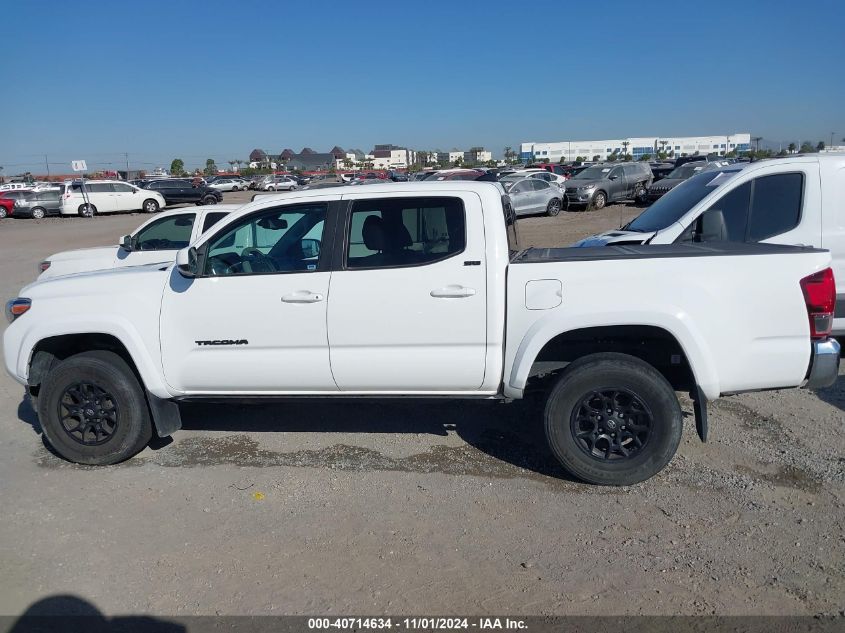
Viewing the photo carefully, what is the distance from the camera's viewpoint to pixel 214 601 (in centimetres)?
333

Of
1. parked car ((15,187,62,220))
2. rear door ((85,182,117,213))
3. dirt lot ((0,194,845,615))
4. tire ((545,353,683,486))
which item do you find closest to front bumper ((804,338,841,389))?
dirt lot ((0,194,845,615))

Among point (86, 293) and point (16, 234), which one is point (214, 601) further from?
point (16, 234)

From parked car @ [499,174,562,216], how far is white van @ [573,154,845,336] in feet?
61.4

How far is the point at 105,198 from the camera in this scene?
35.2 meters

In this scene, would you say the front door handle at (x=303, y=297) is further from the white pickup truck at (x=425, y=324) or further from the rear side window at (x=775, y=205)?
the rear side window at (x=775, y=205)

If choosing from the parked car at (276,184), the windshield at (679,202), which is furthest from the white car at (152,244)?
the parked car at (276,184)

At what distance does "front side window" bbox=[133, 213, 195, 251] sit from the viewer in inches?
360

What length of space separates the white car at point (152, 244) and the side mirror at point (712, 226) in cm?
583

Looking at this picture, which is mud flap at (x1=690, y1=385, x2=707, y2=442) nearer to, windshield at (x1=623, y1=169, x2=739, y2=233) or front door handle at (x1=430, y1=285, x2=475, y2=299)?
front door handle at (x1=430, y1=285, x2=475, y2=299)

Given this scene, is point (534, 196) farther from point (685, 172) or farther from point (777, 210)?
point (777, 210)

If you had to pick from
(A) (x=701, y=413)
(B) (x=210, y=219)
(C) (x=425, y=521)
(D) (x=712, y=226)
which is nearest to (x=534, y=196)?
(B) (x=210, y=219)

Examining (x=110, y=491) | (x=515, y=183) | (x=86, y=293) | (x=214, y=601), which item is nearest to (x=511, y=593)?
(x=214, y=601)

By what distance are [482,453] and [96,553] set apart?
2.55 metres

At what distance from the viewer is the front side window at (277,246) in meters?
4.66
